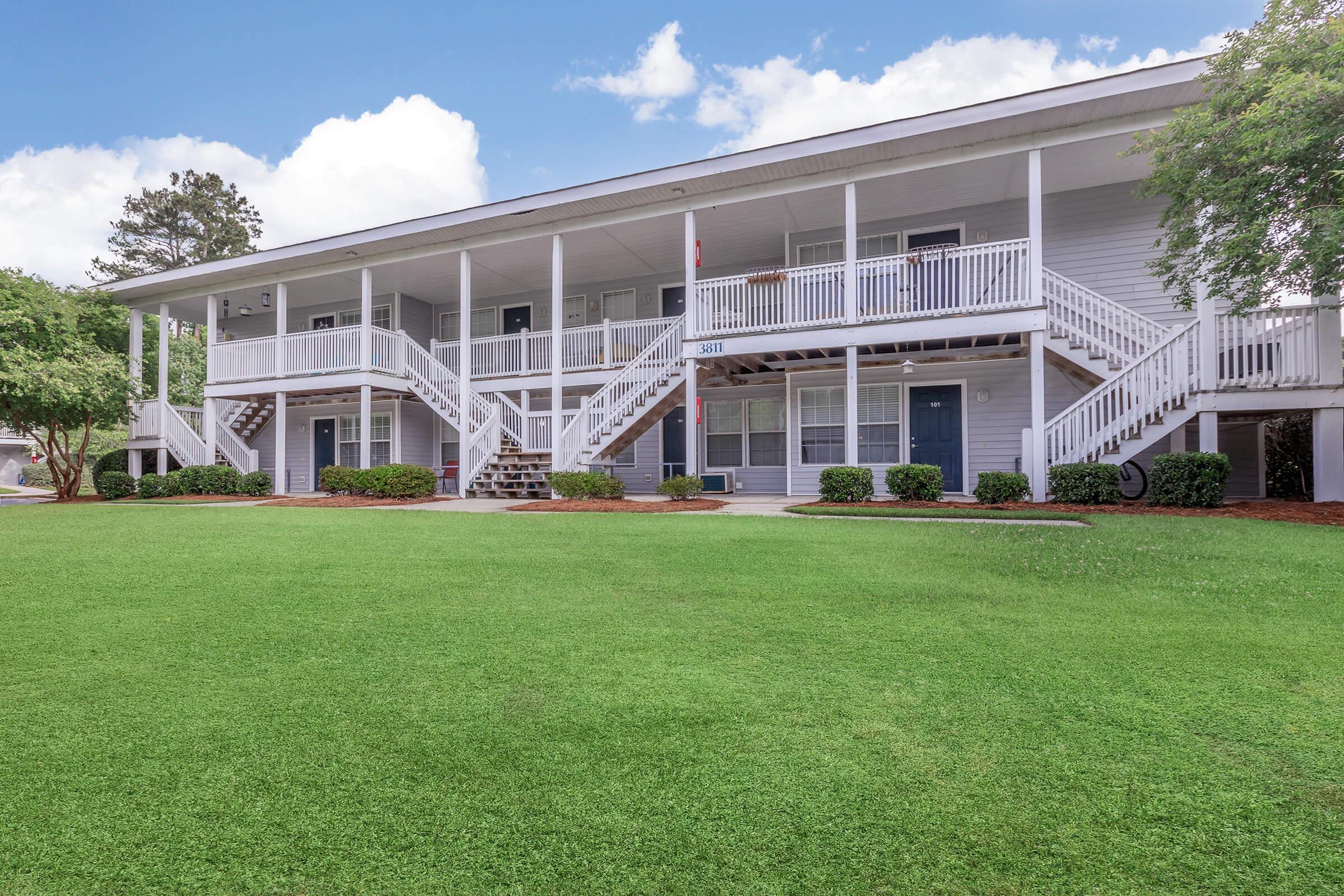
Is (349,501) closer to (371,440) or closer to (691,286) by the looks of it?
(371,440)

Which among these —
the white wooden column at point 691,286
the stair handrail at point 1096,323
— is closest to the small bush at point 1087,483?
the stair handrail at point 1096,323

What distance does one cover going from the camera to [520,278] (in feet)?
55.3

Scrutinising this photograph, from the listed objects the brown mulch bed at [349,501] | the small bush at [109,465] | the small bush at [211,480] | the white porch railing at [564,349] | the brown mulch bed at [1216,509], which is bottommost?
the brown mulch bed at [349,501]

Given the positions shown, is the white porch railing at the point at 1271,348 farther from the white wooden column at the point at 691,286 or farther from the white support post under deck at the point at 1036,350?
the white wooden column at the point at 691,286

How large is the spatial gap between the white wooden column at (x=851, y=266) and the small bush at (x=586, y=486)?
5113 millimetres

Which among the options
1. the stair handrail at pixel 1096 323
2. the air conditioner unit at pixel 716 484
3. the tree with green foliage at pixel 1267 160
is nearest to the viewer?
the tree with green foliage at pixel 1267 160

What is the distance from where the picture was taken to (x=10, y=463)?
3416 cm

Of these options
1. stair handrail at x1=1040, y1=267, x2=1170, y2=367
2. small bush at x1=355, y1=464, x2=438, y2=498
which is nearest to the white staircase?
small bush at x1=355, y1=464, x2=438, y2=498

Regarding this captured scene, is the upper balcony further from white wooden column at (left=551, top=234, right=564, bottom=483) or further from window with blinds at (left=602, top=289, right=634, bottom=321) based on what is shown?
window with blinds at (left=602, top=289, right=634, bottom=321)

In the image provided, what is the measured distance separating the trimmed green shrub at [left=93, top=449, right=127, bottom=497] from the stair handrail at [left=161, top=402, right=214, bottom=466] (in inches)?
61.2

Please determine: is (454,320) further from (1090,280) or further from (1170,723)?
(1170,723)

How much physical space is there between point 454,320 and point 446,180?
41.4 metres

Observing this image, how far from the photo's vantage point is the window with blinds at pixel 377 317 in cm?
1861

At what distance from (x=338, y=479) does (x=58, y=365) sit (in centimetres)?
659
